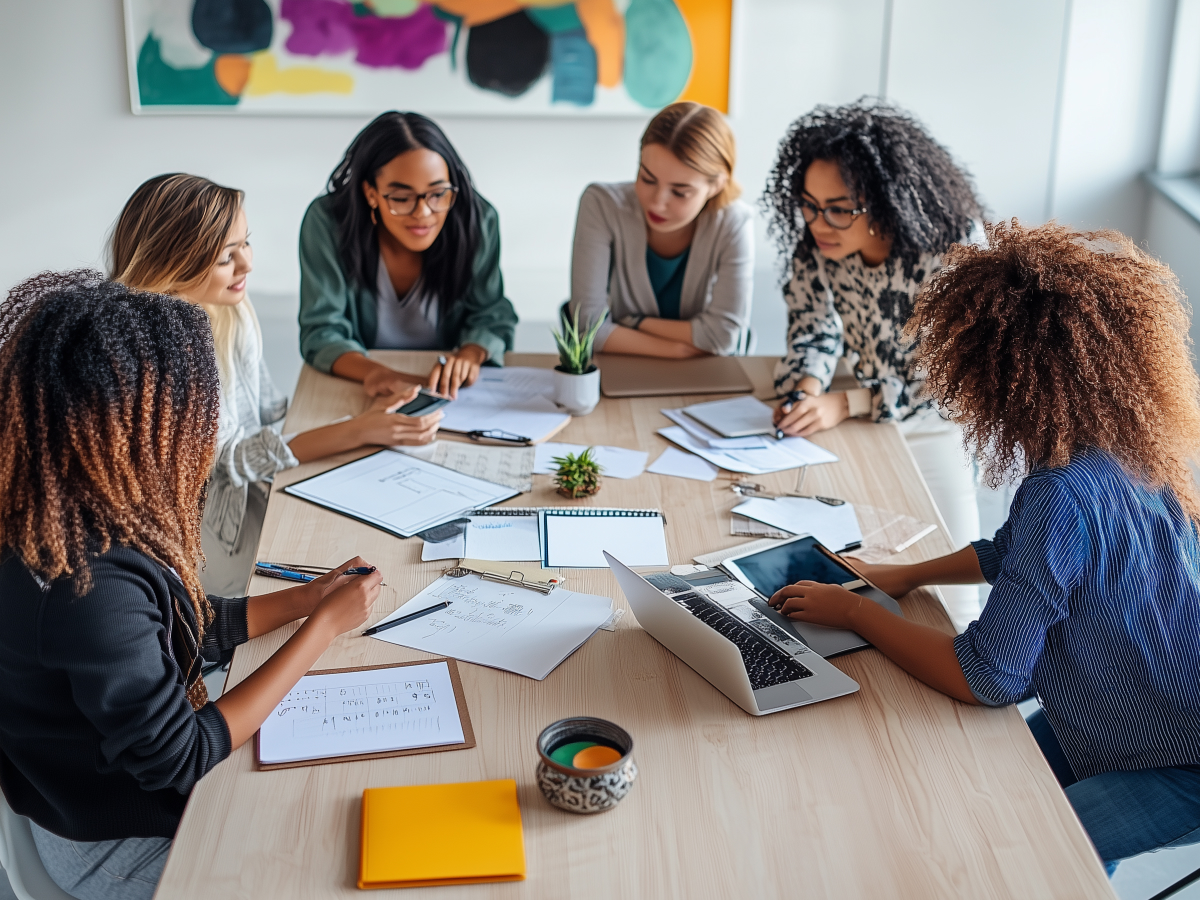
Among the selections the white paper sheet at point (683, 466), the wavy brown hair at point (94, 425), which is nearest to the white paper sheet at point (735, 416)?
the white paper sheet at point (683, 466)

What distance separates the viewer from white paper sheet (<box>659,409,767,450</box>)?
6.25ft

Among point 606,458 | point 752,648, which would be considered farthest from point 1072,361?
point 606,458

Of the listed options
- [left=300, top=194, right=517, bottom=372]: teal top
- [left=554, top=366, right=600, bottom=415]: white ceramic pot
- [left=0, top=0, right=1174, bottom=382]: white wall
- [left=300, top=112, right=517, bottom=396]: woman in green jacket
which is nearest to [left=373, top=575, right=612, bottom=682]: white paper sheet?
[left=554, top=366, right=600, bottom=415]: white ceramic pot

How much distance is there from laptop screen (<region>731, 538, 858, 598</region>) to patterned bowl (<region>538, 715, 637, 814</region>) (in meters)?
0.44

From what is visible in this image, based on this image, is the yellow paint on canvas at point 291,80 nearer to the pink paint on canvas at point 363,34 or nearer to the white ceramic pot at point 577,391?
the pink paint on canvas at point 363,34

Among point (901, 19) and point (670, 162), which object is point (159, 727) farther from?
point (901, 19)

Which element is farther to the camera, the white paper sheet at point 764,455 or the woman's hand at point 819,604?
the white paper sheet at point 764,455

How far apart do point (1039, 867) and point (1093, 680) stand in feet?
1.12

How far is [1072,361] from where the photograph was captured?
1.19 meters

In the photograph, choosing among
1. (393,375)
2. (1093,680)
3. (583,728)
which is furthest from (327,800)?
(393,375)

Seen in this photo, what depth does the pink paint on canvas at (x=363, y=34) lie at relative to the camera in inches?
150

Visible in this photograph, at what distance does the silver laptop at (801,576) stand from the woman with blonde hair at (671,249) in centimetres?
92

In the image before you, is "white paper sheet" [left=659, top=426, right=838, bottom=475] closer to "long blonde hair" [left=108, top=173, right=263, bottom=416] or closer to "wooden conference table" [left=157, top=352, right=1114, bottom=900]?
"wooden conference table" [left=157, top=352, right=1114, bottom=900]

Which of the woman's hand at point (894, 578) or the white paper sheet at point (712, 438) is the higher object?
the white paper sheet at point (712, 438)
